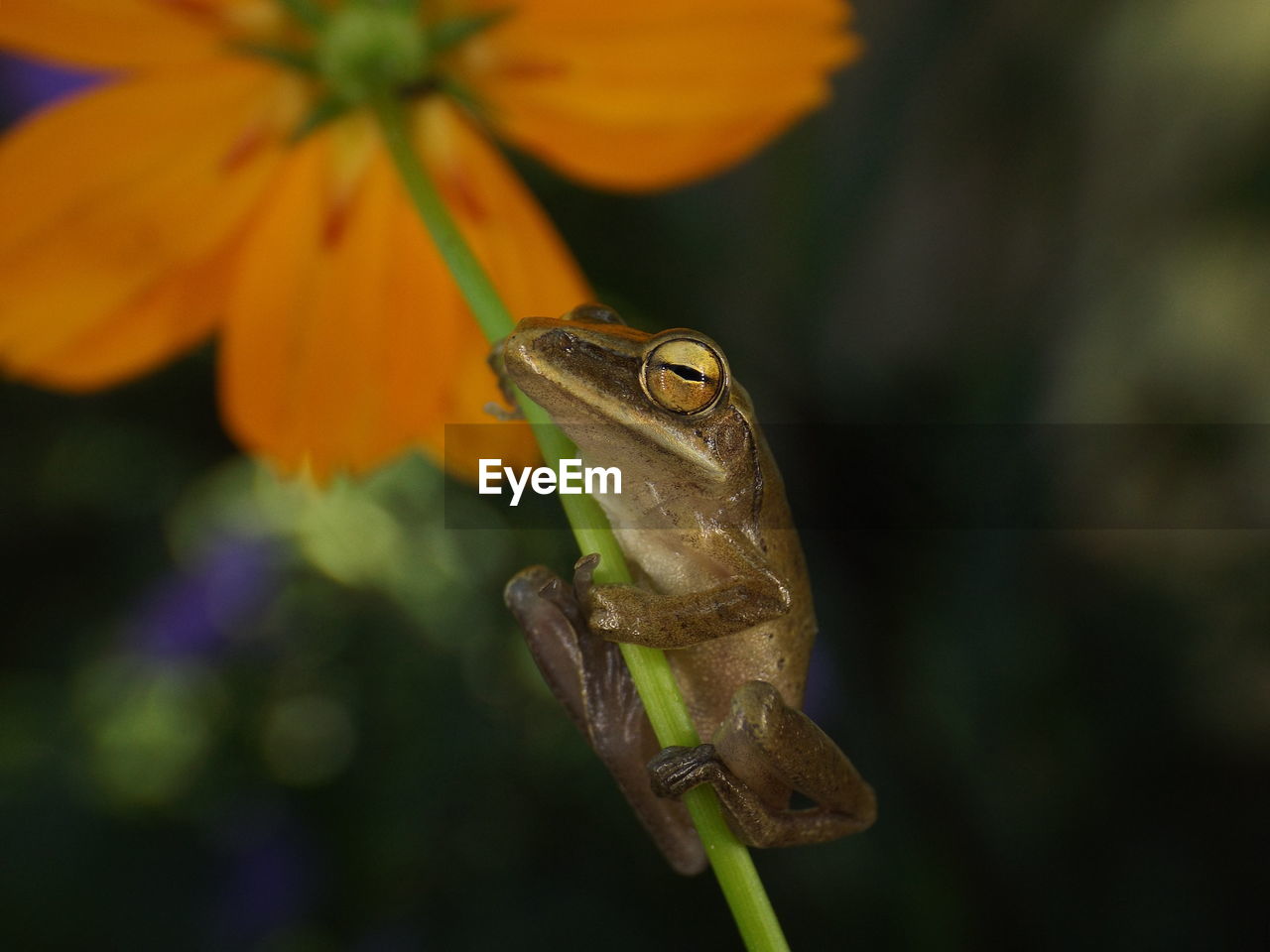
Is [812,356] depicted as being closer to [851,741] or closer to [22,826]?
[851,741]

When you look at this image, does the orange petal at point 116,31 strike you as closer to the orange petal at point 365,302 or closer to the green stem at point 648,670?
the orange petal at point 365,302

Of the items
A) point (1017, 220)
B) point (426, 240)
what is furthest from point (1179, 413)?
point (426, 240)

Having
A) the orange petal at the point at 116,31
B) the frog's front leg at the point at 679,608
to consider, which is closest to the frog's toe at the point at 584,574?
the frog's front leg at the point at 679,608

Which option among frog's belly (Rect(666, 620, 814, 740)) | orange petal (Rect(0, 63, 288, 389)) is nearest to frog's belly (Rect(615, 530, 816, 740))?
frog's belly (Rect(666, 620, 814, 740))

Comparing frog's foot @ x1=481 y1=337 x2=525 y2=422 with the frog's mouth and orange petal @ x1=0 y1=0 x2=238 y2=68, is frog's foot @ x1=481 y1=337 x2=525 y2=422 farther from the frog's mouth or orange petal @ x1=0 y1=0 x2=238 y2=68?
orange petal @ x1=0 y1=0 x2=238 y2=68

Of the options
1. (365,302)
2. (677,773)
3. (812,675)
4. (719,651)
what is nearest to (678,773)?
(677,773)

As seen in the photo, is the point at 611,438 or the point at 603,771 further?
the point at 603,771

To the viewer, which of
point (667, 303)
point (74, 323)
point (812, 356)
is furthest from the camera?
point (812, 356)
